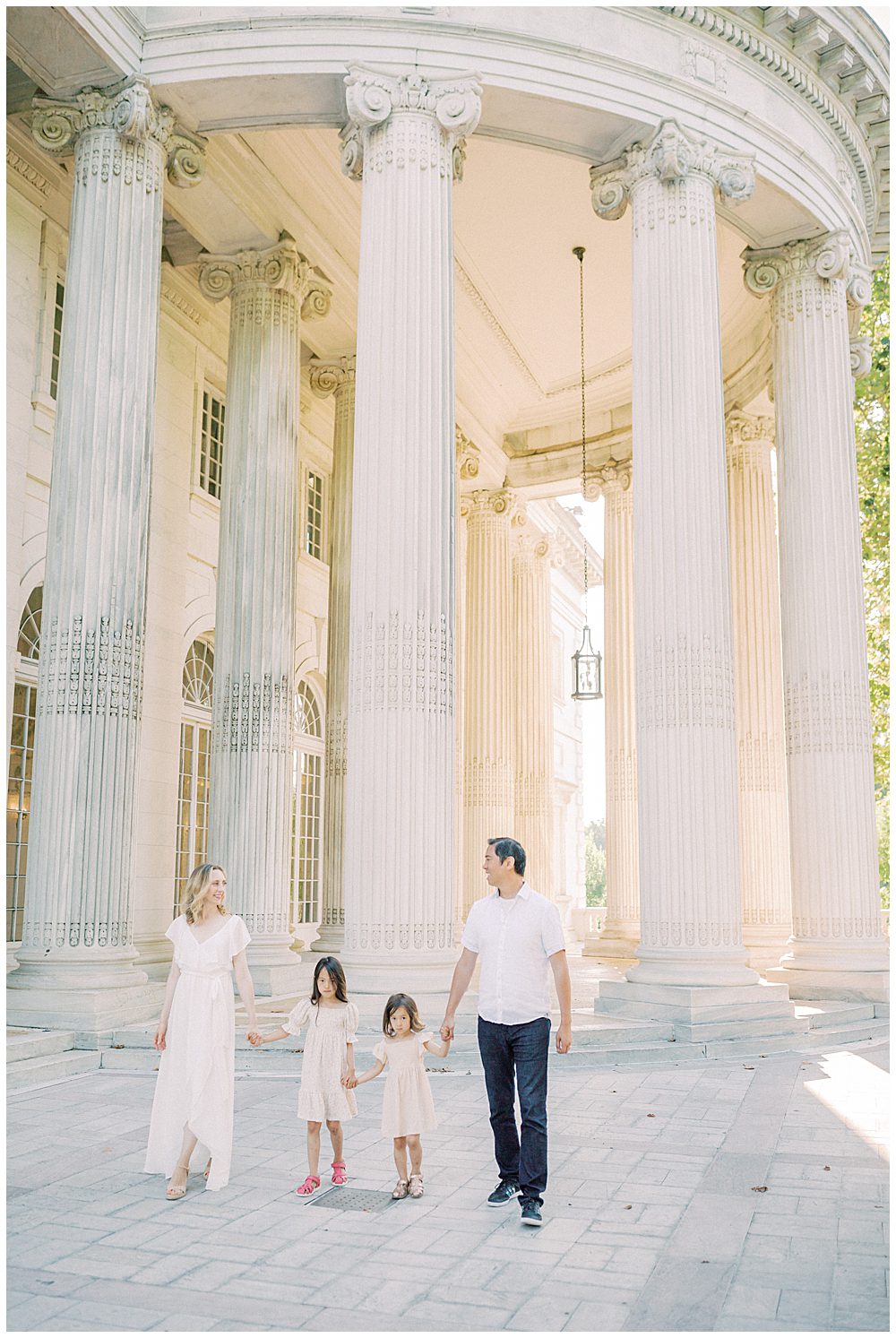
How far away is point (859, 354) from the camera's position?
711 inches

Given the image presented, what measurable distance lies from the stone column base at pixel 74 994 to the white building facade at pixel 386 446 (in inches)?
1.7

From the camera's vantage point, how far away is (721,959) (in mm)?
12250

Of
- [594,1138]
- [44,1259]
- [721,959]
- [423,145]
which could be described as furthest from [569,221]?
[44,1259]

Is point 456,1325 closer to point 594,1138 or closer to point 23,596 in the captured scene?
point 594,1138

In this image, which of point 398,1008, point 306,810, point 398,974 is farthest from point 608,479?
point 398,1008

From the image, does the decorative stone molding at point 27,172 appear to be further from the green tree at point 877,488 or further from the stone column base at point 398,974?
the green tree at point 877,488

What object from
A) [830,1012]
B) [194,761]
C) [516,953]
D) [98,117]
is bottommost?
[830,1012]

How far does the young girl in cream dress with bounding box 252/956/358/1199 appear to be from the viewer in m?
6.34

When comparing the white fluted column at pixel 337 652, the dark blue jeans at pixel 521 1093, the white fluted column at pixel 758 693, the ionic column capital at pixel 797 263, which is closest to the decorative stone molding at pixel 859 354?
the ionic column capital at pixel 797 263

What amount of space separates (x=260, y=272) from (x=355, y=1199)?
13180 millimetres

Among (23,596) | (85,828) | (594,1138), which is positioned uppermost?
(23,596)

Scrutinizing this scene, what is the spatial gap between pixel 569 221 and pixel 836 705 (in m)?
8.66

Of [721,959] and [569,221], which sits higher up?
[569,221]

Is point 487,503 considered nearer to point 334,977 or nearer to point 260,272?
point 260,272
